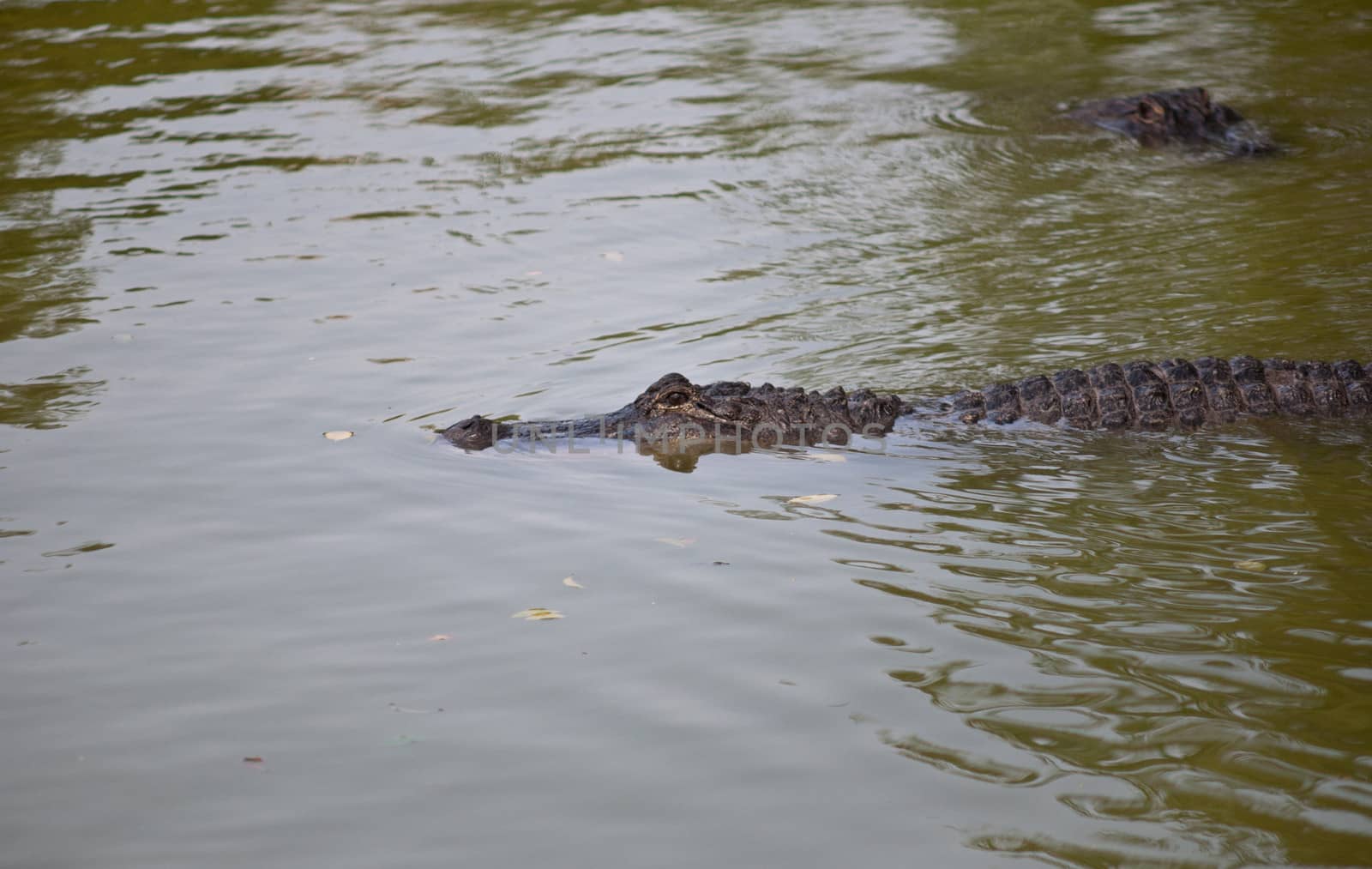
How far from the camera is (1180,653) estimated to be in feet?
14.2

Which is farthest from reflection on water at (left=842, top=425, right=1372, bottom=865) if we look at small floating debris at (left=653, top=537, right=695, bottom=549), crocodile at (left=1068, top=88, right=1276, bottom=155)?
crocodile at (left=1068, top=88, right=1276, bottom=155)

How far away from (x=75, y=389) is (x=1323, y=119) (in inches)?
486

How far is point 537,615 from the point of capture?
4969mm

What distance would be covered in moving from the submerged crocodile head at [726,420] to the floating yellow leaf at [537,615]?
A: 2.01 meters

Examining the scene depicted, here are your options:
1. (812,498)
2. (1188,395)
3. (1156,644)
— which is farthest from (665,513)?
(1188,395)

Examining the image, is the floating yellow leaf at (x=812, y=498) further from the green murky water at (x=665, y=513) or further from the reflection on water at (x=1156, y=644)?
the reflection on water at (x=1156, y=644)

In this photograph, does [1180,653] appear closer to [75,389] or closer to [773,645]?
[773,645]

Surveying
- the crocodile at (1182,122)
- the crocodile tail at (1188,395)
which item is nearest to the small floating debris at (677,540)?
the crocodile tail at (1188,395)

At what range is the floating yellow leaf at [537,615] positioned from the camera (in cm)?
494

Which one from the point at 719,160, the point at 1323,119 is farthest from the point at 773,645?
the point at 1323,119

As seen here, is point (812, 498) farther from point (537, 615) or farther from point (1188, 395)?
point (1188, 395)

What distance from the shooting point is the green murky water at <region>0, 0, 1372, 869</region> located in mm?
3764

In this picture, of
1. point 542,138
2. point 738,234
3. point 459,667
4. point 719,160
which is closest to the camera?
point 459,667

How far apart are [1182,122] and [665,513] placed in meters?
9.35
